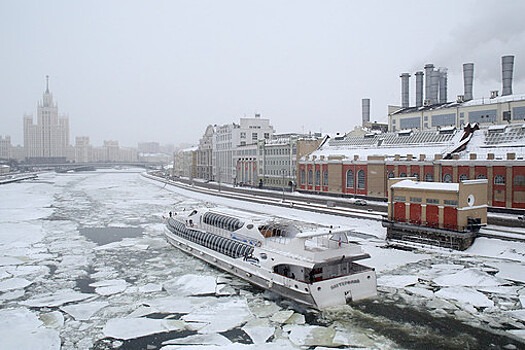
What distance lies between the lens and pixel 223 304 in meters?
23.1

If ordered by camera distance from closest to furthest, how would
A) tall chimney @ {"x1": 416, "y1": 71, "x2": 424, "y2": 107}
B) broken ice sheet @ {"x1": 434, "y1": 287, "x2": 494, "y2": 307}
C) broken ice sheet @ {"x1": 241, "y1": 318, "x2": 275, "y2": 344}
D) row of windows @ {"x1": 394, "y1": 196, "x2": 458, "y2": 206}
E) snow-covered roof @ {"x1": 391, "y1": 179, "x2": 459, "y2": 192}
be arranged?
broken ice sheet @ {"x1": 241, "y1": 318, "x2": 275, "y2": 344} → broken ice sheet @ {"x1": 434, "y1": 287, "x2": 494, "y2": 307} → row of windows @ {"x1": 394, "y1": 196, "x2": 458, "y2": 206} → snow-covered roof @ {"x1": 391, "y1": 179, "x2": 459, "y2": 192} → tall chimney @ {"x1": 416, "y1": 71, "x2": 424, "y2": 107}

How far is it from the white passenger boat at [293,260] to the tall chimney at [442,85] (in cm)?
6994

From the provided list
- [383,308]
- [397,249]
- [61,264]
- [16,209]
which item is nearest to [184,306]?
[383,308]

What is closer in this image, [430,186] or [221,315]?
[221,315]

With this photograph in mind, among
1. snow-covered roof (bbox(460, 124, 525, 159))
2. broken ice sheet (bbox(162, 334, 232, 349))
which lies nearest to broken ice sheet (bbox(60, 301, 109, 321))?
broken ice sheet (bbox(162, 334, 232, 349))

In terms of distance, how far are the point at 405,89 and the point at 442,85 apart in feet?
24.0

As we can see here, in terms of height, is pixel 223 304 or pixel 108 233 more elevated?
pixel 108 233

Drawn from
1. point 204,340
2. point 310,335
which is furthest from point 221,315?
point 310,335

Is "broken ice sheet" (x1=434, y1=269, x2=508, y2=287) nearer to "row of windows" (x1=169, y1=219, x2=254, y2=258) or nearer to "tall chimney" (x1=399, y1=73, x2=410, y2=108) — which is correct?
"row of windows" (x1=169, y1=219, x2=254, y2=258)

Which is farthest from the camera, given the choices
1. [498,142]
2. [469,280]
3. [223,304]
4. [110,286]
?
[498,142]

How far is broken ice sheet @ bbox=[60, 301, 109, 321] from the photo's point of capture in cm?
2125

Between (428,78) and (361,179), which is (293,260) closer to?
(361,179)

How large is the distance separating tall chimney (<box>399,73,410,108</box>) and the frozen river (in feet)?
184

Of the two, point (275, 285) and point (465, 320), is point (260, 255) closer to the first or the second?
point (275, 285)
